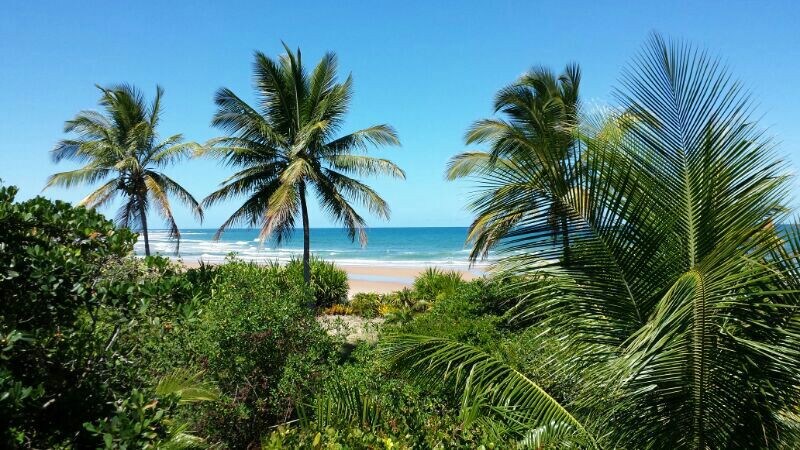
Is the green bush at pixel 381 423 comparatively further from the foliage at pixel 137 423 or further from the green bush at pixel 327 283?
the green bush at pixel 327 283

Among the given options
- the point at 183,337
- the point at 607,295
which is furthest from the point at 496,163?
the point at 183,337

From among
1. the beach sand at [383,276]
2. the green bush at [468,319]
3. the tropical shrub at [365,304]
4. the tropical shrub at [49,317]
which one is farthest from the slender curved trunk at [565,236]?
the beach sand at [383,276]

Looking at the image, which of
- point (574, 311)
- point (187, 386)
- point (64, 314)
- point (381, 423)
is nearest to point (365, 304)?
point (187, 386)

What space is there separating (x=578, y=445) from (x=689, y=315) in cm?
159

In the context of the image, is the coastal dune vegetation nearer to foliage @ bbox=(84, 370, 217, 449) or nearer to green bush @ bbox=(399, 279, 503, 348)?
foliage @ bbox=(84, 370, 217, 449)

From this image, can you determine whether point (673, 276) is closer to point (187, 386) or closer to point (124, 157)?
point (187, 386)

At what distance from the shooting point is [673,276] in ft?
10.4

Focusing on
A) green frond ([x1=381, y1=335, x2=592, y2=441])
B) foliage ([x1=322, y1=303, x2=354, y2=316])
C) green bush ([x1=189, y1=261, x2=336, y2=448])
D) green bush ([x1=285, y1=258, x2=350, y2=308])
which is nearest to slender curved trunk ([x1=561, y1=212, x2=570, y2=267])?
green frond ([x1=381, y1=335, x2=592, y2=441])

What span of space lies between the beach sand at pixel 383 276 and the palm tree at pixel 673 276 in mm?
21780

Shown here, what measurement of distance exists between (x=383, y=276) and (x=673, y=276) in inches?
1276

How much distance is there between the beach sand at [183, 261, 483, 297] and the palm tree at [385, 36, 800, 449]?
21.8m

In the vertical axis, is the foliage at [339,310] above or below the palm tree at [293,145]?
below

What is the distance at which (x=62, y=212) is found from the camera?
2941 millimetres

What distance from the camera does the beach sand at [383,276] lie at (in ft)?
→ 93.1
